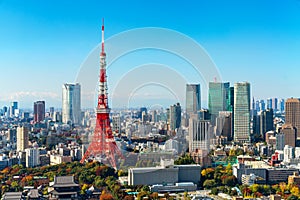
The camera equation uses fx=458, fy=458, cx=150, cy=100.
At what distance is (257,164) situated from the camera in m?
6.49

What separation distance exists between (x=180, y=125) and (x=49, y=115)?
5893 millimetres

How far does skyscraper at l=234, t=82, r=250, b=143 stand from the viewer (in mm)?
10031

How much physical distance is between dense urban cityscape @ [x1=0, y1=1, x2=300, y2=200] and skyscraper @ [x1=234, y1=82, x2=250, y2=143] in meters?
0.19

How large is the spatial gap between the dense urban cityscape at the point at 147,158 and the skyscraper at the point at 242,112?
19 centimetres

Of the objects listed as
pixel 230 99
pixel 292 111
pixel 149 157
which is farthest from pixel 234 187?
pixel 292 111

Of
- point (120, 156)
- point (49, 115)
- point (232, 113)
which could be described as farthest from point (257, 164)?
point (49, 115)

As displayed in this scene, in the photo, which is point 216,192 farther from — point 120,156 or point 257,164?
point 257,164

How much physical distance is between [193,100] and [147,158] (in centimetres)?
112

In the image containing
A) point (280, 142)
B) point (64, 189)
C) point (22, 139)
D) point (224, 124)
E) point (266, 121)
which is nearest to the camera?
point (64, 189)

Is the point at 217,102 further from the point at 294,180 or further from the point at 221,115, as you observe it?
the point at 294,180

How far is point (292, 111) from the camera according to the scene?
10633 mm

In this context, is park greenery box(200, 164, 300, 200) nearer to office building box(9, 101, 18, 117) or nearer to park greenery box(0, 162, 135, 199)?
park greenery box(0, 162, 135, 199)

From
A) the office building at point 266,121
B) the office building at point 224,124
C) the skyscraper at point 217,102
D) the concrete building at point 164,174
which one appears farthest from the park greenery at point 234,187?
the office building at point 266,121

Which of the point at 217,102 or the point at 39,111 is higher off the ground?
the point at 217,102
